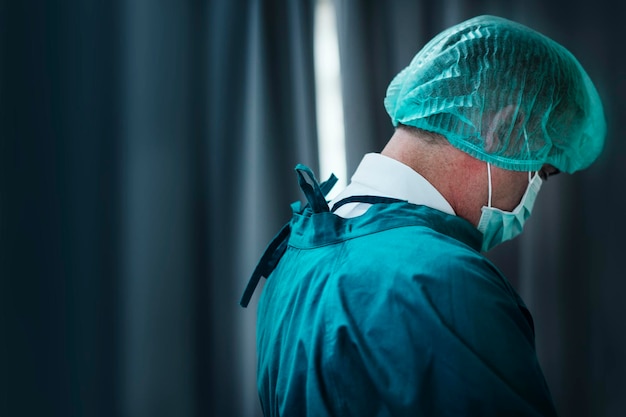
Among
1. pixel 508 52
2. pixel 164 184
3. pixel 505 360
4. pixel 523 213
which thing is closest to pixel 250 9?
pixel 164 184

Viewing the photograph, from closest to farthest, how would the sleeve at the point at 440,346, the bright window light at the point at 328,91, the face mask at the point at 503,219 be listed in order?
the sleeve at the point at 440,346 < the face mask at the point at 503,219 < the bright window light at the point at 328,91

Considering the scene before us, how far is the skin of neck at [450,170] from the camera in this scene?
1.02m

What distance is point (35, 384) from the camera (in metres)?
1.24

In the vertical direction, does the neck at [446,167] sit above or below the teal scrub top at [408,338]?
above

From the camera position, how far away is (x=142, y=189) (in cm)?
146

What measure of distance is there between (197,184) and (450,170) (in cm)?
78

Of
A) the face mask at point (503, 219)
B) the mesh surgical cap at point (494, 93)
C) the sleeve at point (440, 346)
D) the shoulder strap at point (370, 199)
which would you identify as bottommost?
the sleeve at point (440, 346)

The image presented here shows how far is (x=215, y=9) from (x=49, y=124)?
1.96ft

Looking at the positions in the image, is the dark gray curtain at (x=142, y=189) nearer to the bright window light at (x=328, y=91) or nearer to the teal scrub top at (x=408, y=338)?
the bright window light at (x=328, y=91)

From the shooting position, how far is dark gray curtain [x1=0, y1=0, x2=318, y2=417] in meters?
1.24

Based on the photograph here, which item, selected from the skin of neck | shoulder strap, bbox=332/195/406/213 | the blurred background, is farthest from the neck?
the blurred background

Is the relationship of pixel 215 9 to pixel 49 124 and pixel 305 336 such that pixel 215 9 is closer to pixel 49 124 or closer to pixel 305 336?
pixel 49 124

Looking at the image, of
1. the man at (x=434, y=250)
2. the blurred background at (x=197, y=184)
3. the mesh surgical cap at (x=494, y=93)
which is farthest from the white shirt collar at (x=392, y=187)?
the blurred background at (x=197, y=184)

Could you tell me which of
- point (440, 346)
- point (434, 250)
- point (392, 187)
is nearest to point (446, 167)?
point (392, 187)
